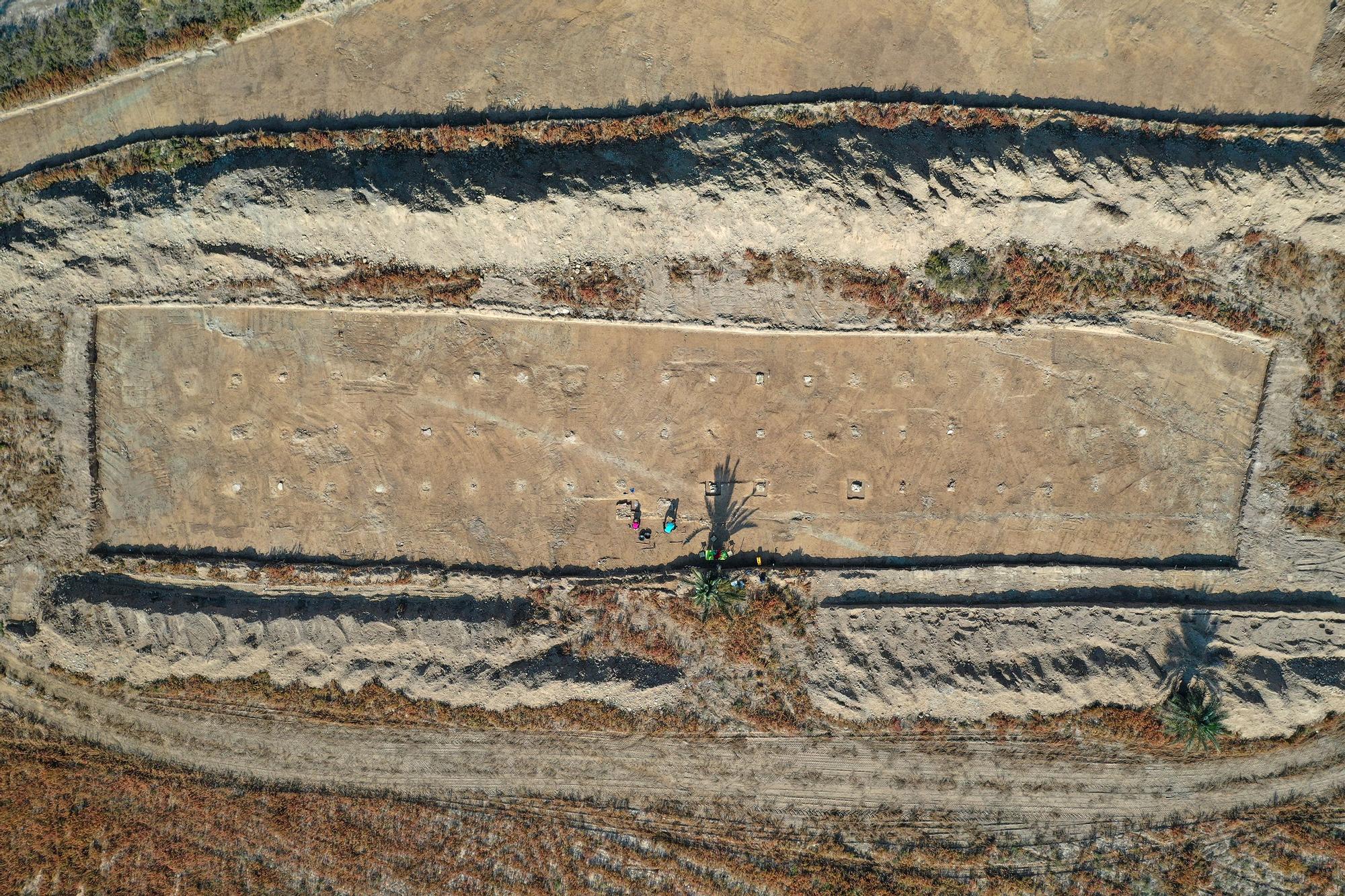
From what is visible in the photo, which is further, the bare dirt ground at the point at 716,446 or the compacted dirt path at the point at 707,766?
the compacted dirt path at the point at 707,766

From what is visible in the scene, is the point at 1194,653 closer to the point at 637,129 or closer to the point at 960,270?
the point at 960,270

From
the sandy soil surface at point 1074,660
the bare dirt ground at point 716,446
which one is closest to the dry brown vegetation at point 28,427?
the bare dirt ground at point 716,446

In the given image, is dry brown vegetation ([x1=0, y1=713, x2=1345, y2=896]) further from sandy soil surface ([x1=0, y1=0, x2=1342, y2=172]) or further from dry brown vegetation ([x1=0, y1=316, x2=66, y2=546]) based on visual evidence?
sandy soil surface ([x1=0, y1=0, x2=1342, y2=172])

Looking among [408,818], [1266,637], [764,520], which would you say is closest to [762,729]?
[764,520]

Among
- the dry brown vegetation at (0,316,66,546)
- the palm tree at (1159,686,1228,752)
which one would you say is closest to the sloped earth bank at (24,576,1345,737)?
the palm tree at (1159,686,1228,752)

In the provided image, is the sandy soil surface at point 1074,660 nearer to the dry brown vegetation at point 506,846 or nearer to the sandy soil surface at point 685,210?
the dry brown vegetation at point 506,846

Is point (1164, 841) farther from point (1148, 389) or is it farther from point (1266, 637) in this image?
point (1148, 389)
